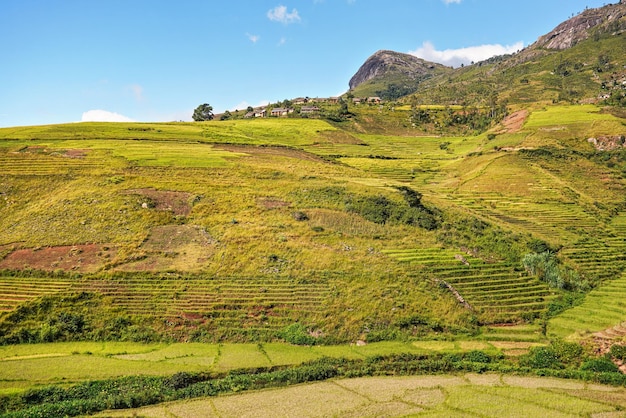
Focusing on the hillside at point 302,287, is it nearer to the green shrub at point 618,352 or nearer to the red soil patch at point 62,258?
the green shrub at point 618,352

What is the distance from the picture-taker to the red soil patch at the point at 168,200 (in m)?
51.8

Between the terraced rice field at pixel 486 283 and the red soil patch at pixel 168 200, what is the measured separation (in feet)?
84.5

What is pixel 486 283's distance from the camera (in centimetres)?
3988

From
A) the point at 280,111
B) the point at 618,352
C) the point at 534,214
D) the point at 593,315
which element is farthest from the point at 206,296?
the point at 280,111

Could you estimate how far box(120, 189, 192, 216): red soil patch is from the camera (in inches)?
2039

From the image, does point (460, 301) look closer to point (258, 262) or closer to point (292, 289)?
point (292, 289)

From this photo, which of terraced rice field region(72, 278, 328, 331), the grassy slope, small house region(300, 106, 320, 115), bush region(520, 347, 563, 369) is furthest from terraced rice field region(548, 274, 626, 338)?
small house region(300, 106, 320, 115)

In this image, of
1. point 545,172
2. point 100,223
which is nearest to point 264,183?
point 100,223

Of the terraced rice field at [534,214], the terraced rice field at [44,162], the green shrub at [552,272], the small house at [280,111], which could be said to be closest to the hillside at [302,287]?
the green shrub at [552,272]

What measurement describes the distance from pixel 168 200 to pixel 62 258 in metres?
15.3

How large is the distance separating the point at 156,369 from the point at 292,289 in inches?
547

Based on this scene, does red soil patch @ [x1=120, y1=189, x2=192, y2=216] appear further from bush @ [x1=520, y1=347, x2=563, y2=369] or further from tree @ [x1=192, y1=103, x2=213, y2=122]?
tree @ [x1=192, y1=103, x2=213, y2=122]

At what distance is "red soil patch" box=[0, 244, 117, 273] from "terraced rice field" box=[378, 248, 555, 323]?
28.9 m

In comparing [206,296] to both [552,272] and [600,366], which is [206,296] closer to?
[600,366]
